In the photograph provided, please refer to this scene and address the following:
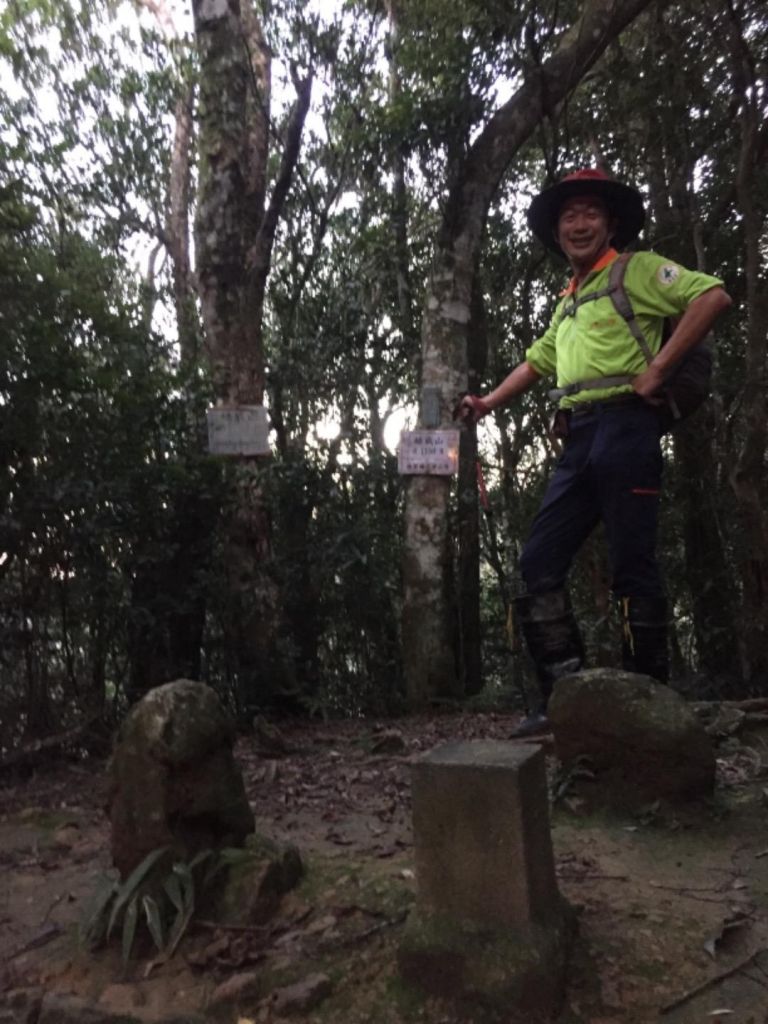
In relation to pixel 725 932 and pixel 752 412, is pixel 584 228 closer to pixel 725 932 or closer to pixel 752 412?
pixel 725 932

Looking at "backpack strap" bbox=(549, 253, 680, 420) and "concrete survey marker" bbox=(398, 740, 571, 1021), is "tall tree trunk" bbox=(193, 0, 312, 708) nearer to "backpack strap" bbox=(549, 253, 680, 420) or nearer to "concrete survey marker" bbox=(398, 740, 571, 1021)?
"backpack strap" bbox=(549, 253, 680, 420)

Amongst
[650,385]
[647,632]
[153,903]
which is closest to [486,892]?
[153,903]

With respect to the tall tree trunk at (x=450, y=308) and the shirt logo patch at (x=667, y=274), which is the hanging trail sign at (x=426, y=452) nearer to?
the tall tree trunk at (x=450, y=308)

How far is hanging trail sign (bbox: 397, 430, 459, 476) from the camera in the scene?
21.1ft

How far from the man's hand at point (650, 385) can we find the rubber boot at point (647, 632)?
2.53ft

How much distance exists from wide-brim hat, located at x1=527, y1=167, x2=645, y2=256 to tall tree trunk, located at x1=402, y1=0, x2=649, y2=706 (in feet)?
9.37

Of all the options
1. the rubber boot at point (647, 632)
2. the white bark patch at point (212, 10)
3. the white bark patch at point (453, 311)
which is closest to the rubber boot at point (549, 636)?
the rubber boot at point (647, 632)

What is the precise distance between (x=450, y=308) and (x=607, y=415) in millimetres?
3502

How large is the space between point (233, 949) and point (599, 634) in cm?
552

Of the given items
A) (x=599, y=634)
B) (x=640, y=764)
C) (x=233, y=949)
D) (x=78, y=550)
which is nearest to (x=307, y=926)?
(x=233, y=949)

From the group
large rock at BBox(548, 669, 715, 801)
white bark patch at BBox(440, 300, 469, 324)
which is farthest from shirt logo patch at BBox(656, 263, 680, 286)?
white bark patch at BBox(440, 300, 469, 324)

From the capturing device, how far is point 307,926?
8.28 ft

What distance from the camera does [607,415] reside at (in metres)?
3.54

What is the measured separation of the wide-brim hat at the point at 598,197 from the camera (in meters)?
3.64
